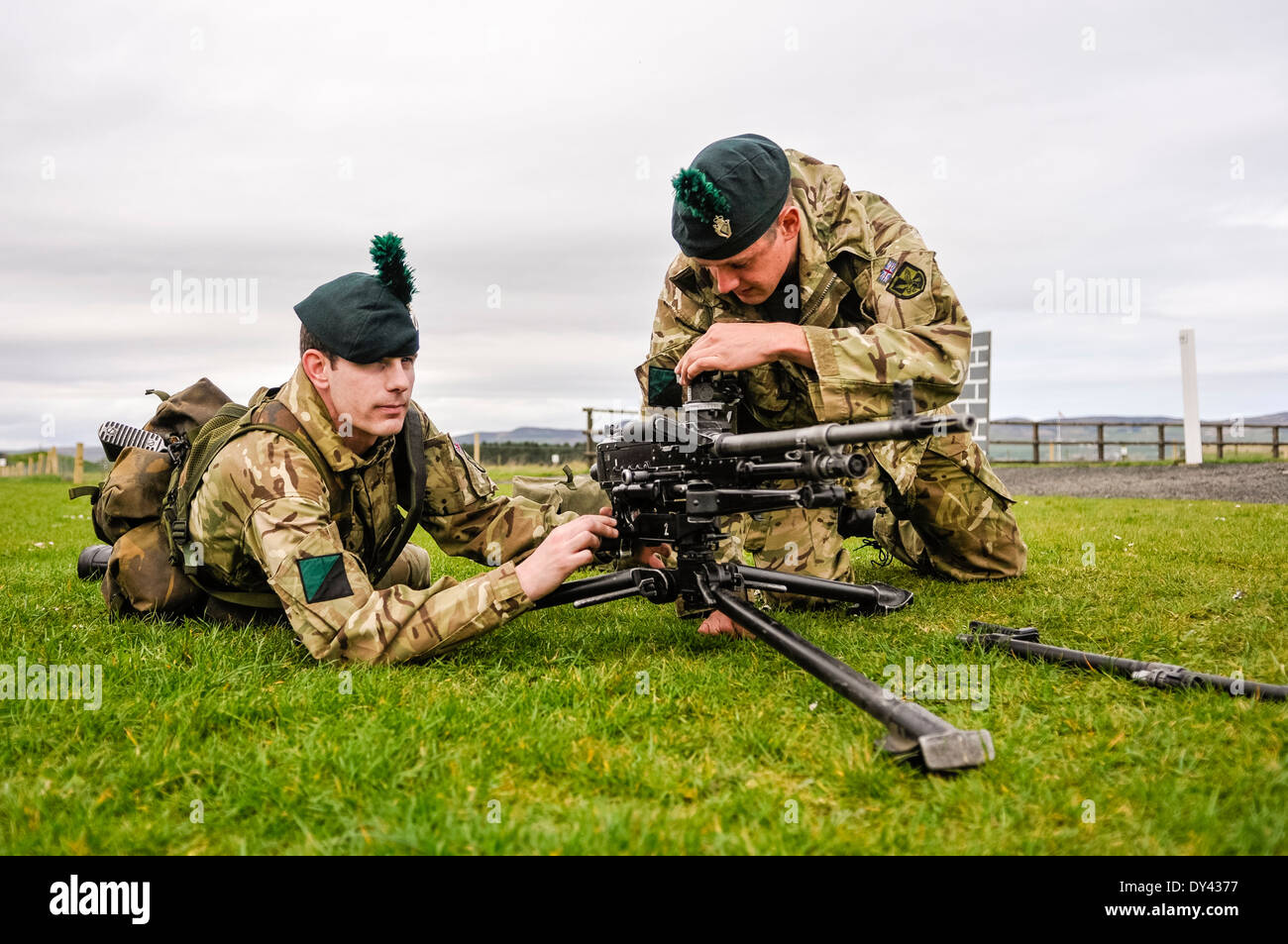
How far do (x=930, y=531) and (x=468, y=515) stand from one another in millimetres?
3082

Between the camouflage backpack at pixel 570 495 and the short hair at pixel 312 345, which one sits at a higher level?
the short hair at pixel 312 345

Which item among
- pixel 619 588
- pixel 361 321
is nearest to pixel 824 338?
pixel 619 588

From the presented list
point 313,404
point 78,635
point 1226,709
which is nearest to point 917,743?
point 1226,709

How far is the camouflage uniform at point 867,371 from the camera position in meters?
4.11

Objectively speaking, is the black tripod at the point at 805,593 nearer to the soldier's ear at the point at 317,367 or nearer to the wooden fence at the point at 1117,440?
the soldier's ear at the point at 317,367

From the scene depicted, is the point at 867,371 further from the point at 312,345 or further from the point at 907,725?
the point at 312,345

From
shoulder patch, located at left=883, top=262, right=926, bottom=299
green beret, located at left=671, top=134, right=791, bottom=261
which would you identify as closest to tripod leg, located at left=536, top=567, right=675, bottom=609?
green beret, located at left=671, top=134, right=791, bottom=261

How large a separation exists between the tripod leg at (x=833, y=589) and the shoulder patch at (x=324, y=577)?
172cm

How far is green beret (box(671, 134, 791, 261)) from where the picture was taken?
13.1ft

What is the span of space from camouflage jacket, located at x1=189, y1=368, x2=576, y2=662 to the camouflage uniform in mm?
1870

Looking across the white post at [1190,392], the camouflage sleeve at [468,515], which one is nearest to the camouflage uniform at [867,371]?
the camouflage sleeve at [468,515]
